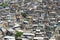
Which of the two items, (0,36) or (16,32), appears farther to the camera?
(16,32)

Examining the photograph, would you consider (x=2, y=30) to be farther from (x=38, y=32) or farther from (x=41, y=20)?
(x=41, y=20)

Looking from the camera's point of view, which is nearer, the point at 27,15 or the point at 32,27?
the point at 32,27

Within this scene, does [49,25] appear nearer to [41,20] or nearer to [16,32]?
[41,20]

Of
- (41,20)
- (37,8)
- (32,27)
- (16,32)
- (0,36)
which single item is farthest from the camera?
(37,8)

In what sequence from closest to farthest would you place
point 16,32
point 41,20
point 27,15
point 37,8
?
point 16,32 < point 41,20 < point 27,15 < point 37,8

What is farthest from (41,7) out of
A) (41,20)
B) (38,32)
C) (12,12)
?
(38,32)

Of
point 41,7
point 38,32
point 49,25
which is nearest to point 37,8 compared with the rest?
point 41,7

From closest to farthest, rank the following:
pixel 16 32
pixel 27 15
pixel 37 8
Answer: pixel 16 32 < pixel 27 15 < pixel 37 8

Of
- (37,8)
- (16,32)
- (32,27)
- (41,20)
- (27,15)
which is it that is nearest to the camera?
(16,32)

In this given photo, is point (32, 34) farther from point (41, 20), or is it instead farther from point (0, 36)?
point (41, 20)
